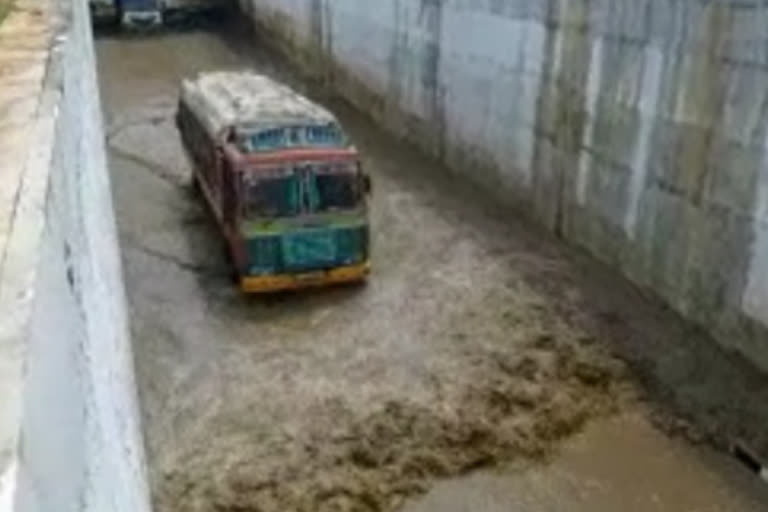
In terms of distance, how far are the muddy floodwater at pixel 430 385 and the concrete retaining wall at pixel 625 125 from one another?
0.68 metres

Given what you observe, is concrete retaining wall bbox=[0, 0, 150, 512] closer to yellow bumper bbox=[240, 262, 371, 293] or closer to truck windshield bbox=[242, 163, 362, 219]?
truck windshield bbox=[242, 163, 362, 219]

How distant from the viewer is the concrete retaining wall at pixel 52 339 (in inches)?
72.0

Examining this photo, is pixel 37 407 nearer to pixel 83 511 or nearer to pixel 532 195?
pixel 83 511

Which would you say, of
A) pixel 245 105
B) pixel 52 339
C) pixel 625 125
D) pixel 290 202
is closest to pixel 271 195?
pixel 290 202

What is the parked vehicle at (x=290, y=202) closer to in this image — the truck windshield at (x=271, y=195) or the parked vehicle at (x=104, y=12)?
the truck windshield at (x=271, y=195)

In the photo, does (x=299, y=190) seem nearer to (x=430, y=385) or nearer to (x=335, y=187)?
(x=335, y=187)

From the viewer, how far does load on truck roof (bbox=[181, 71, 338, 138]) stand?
41.7 ft

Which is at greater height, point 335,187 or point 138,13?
point 138,13

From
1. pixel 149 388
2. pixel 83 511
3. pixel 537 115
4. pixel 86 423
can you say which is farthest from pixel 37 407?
pixel 537 115

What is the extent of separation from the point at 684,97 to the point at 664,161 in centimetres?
87

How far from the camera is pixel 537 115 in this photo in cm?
1467

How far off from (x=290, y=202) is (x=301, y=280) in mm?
1124

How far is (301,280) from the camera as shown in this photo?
482 inches

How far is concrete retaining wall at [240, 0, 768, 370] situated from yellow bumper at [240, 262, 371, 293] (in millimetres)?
3714
